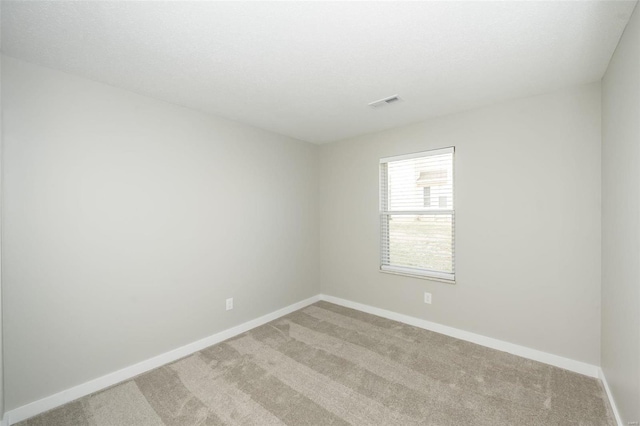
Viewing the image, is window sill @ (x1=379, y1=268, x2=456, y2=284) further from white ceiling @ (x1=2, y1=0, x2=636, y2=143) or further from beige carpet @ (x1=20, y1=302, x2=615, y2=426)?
white ceiling @ (x1=2, y1=0, x2=636, y2=143)

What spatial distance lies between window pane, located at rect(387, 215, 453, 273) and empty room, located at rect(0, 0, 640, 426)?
21 millimetres

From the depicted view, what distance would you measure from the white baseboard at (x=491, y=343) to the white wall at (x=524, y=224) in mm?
55

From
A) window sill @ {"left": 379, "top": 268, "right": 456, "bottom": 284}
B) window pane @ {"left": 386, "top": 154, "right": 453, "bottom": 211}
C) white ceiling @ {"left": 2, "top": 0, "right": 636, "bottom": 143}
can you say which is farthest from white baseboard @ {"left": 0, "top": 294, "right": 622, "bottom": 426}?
white ceiling @ {"left": 2, "top": 0, "right": 636, "bottom": 143}

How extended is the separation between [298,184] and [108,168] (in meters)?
2.30

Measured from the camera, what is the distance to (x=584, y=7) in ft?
4.84

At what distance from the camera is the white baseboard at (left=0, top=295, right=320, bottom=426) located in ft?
6.26

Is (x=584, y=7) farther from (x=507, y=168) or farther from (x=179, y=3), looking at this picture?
(x=179, y=3)

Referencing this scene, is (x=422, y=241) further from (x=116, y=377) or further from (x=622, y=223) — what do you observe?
(x=116, y=377)

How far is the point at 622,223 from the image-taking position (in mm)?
1734

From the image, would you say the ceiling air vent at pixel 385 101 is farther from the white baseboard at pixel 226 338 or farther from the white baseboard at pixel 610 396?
the white baseboard at pixel 610 396

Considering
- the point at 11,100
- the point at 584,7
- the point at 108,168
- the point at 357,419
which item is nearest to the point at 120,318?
the point at 108,168

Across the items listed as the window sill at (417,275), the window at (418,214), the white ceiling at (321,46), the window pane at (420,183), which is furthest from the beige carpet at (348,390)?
the white ceiling at (321,46)

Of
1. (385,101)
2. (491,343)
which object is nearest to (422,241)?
(491,343)

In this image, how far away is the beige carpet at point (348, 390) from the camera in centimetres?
189
